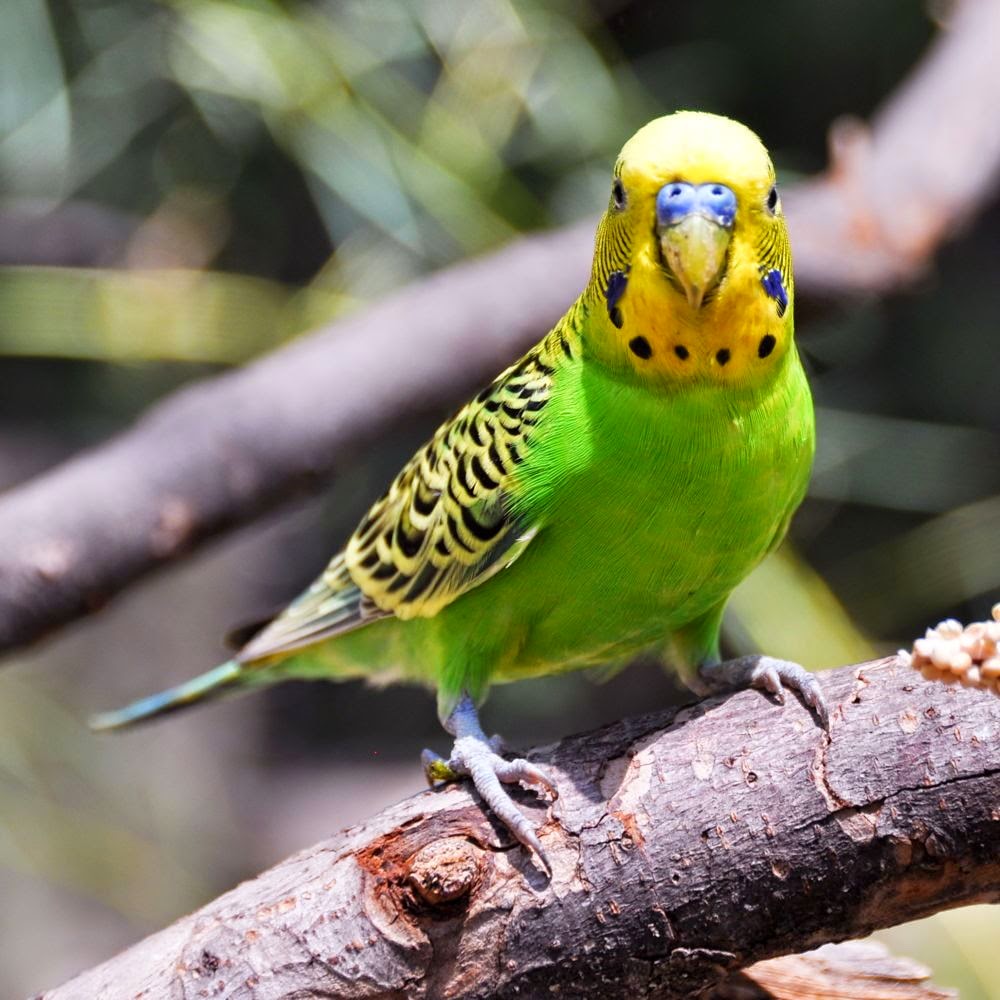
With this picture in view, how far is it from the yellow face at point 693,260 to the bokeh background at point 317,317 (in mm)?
2145

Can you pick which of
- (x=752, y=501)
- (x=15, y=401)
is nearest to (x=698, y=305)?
(x=752, y=501)

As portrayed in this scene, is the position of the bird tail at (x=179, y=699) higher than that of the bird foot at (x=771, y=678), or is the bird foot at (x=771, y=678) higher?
the bird tail at (x=179, y=699)

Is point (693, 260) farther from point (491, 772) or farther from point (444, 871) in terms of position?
point (444, 871)

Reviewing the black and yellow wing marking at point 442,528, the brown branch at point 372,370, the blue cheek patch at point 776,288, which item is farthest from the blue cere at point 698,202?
the brown branch at point 372,370

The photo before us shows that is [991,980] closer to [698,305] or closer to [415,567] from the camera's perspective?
[415,567]

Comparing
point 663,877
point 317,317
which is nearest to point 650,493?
point 663,877

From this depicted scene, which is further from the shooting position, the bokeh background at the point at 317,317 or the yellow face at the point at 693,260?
the bokeh background at the point at 317,317

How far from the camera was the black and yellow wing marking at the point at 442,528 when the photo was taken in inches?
104

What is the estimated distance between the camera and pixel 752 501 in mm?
2486

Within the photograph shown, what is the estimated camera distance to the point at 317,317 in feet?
16.9

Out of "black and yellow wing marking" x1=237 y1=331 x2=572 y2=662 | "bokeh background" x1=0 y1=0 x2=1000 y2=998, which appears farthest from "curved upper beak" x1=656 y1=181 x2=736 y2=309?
"bokeh background" x1=0 y1=0 x2=1000 y2=998

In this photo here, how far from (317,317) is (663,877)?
352 cm

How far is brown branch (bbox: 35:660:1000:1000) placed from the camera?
6.55 ft

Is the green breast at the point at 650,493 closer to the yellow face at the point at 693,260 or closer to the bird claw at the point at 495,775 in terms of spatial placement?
the yellow face at the point at 693,260
